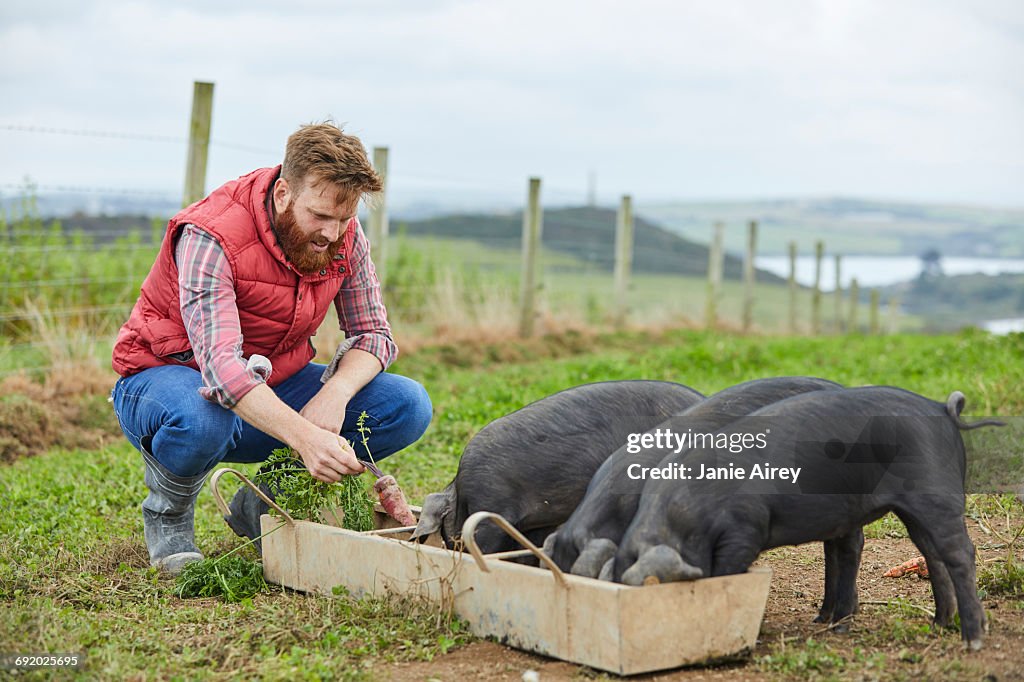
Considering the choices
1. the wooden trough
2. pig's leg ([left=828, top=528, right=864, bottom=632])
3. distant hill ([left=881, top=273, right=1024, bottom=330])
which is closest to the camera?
the wooden trough

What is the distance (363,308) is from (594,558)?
1982mm

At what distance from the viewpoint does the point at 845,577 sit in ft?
12.7

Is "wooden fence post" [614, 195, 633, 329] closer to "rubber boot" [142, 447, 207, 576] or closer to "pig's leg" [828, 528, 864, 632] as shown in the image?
"rubber boot" [142, 447, 207, 576]

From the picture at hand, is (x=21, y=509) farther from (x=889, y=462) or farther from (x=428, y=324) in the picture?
(x=428, y=324)

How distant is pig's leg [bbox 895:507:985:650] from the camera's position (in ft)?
11.3

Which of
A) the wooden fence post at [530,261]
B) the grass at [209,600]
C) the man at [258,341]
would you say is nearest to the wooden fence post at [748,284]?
the wooden fence post at [530,261]

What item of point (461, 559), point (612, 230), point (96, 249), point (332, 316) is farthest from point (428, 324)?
point (612, 230)

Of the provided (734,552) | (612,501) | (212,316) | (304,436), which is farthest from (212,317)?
(734,552)

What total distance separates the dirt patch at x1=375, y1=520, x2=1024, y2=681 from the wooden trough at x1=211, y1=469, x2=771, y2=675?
0.07 m

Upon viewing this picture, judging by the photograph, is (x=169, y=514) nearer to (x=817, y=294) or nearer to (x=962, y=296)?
(x=817, y=294)

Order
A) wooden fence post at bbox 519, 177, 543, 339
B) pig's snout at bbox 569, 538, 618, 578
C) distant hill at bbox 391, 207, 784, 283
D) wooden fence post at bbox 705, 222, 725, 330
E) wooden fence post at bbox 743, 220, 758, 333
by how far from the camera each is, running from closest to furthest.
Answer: pig's snout at bbox 569, 538, 618, 578, wooden fence post at bbox 519, 177, 543, 339, wooden fence post at bbox 705, 222, 725, 330, wooden fence post at bbox 743, 220, 758, 333, distant hill at bbox 391, 207, 784, 283

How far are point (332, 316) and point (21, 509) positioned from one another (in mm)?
5478

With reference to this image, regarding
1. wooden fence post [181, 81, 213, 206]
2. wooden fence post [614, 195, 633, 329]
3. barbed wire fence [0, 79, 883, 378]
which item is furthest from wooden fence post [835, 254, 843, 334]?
wooden fence post [181, 81, 213, 206]

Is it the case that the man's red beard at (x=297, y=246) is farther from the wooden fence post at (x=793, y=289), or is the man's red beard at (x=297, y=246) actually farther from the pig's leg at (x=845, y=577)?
the wooden fence post at (x=793, y=289)
